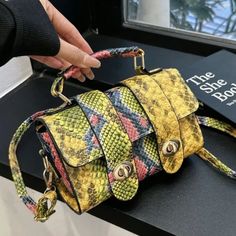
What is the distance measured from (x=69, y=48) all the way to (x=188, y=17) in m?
0.42

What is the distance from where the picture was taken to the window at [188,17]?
907mm

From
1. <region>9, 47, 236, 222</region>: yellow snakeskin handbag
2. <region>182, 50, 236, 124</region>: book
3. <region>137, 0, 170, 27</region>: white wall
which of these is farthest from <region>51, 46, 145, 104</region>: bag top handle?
<region>137, 0, 170, 27</region>: white wall

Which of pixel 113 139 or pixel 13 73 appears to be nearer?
pixel 113 139

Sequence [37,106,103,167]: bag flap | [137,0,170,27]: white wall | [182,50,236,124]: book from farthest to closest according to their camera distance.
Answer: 1. [137,0,170,27]: white wall
2. [182,50,236,124]: book
3. [37,106,103,167]: bag flap

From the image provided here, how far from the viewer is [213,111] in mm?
685

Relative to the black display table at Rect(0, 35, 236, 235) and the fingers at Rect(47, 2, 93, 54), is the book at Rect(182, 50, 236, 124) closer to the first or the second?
the black display table at Rect(0, 35, 236, 235)

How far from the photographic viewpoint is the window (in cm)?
91

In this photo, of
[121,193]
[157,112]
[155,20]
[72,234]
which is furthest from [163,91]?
[155,20]

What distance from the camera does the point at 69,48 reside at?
2.01ft

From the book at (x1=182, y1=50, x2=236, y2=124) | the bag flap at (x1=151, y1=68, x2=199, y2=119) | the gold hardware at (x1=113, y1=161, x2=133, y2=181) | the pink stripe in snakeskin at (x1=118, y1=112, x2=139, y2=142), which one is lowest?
the gold hardware at (x1=113, y1=161, x2=133, y2=181)

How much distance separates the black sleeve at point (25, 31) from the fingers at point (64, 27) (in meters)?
0.08

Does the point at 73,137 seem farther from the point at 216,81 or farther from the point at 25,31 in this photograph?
the point at 216,81

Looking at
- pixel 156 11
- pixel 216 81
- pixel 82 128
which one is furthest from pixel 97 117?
pixel 156 11

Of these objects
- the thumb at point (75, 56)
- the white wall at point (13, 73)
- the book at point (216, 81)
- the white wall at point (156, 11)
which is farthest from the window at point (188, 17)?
the thumb at point (75, 56)
